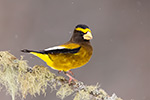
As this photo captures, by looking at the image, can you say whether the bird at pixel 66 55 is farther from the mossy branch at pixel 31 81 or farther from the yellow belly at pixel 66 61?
the mossy branch at pixel 31 81

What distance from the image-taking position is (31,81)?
1758 mm

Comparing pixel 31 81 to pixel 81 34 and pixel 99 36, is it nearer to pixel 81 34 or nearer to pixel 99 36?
pixel 81 34

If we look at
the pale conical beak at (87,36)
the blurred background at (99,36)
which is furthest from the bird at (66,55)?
the blurred background at (99,36)

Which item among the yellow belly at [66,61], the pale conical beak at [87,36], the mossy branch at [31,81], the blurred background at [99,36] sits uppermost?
the blurred background at [99,36]

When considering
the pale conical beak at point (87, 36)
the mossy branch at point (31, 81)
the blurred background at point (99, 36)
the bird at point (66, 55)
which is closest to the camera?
the mossy branch at point (31, 81)

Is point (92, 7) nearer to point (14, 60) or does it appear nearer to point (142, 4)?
point (142, 4)

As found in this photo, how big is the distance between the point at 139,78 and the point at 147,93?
30 cm

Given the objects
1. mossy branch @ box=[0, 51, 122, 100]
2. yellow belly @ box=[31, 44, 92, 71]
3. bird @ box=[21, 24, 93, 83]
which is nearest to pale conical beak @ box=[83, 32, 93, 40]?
bird @ box=[21, 24, 93, 83]

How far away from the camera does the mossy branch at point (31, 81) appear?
1.68 meters

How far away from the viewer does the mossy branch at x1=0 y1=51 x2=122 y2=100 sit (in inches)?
66.0

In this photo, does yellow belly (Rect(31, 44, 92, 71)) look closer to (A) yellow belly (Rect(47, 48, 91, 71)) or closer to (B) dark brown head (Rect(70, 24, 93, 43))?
(A) yellow belly (Rect(47, 48, 91, 71))

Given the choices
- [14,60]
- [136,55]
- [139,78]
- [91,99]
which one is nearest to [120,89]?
[139,78]

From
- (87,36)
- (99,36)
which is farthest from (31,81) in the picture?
(99,36)

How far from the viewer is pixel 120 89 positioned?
441 centimetres
